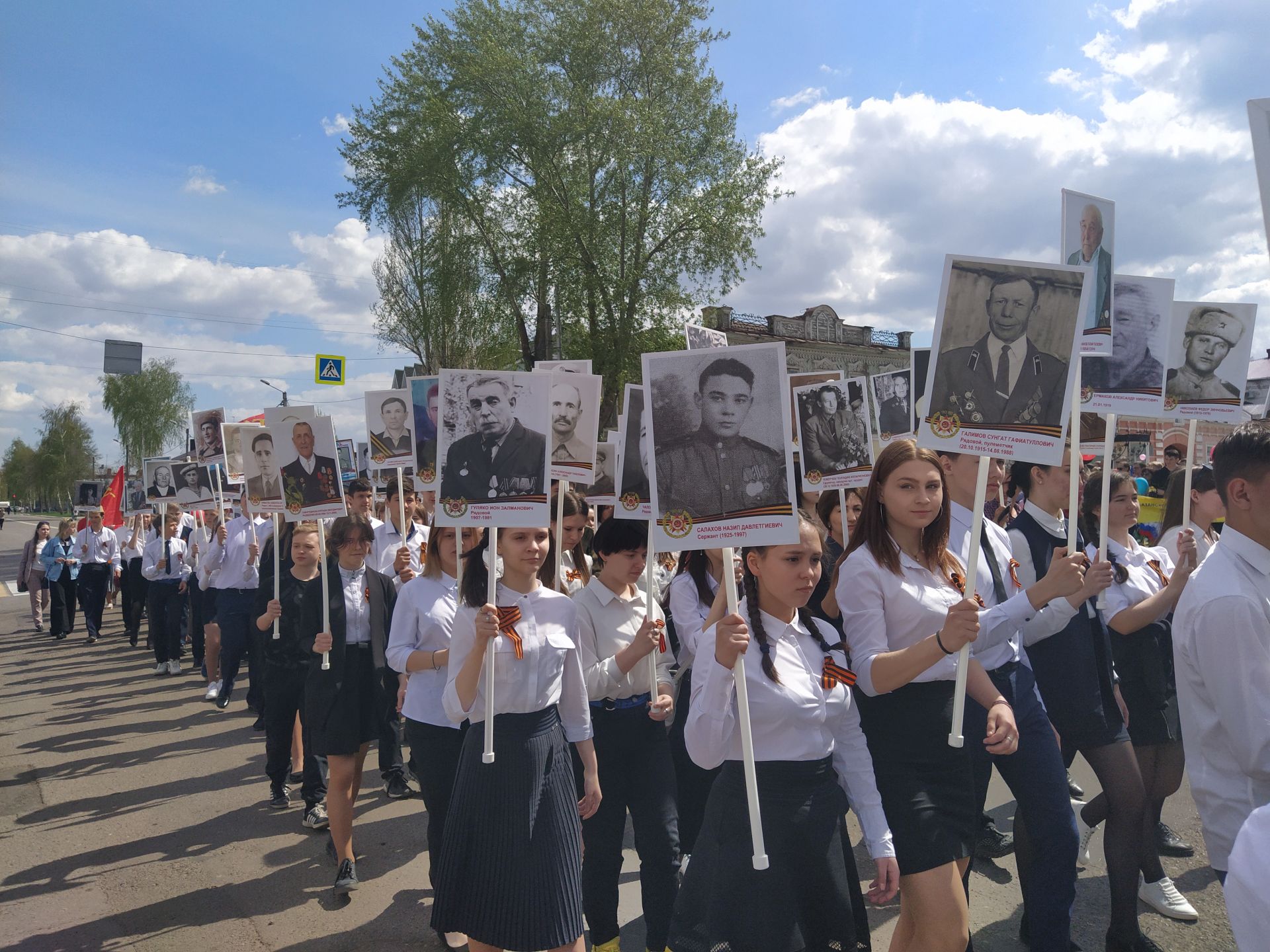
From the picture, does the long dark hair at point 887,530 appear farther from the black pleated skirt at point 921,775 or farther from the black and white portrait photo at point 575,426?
the black and white portrait photo at point 575,426

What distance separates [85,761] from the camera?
26.7 feet

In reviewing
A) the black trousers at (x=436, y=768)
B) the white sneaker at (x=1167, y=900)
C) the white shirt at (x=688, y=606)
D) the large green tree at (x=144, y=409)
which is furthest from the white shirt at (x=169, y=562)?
the large green tree at (x=144, y=409)

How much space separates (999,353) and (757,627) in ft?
4.18

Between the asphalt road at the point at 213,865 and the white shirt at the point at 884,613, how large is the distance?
1.90 metres

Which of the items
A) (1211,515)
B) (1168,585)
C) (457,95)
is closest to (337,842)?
(1168,585)

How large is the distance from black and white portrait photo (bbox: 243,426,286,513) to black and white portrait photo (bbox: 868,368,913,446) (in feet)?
15.4

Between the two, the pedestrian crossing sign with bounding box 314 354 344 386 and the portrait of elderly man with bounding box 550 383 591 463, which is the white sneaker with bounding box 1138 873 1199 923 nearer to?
the portrait of elderly man with bounding box 550 383 591 463

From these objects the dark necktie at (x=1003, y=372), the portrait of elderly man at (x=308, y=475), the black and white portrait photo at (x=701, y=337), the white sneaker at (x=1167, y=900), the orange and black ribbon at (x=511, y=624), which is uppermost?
the black and white portrait photo at (x=701, y=337)

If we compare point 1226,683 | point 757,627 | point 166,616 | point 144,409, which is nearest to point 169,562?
point 166,616

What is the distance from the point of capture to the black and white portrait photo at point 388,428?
24.3 ft

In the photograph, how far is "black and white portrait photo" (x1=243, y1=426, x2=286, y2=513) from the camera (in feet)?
22.3

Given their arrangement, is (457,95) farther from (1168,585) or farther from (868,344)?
(868,344)

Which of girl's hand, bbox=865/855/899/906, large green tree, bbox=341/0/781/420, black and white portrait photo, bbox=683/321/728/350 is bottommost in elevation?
girl's hand, bbox=865/855/899/906

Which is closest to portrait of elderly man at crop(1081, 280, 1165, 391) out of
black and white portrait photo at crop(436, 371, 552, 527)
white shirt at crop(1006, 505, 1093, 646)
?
white shirt at crop(1006, 505, 1093, 646)
